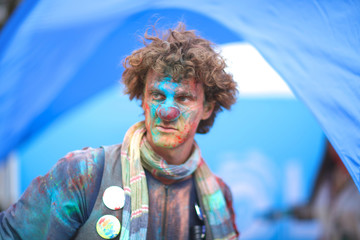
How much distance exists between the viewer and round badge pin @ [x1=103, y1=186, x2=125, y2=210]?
202cm

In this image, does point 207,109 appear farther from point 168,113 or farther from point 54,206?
point 54,206

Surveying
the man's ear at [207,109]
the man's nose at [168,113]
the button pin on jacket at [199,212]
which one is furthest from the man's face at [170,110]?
the button pin on jacket at [199,212]

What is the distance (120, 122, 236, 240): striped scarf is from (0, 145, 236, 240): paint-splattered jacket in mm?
66

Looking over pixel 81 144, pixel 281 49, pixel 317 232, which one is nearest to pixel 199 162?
pixel 281 49

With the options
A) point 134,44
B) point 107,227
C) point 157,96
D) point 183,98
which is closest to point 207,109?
point 183,98

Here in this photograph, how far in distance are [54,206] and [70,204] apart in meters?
0.07

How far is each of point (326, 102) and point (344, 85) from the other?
11 centimetres

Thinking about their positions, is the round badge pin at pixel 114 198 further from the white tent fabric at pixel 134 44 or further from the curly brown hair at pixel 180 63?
the white tent fabric at pixel 134 44

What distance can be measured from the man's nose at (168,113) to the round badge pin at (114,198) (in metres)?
0.41

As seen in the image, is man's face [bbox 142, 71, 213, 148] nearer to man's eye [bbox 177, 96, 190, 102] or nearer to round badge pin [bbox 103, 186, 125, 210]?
man's eye [bbox 177, 96, 190, 102]

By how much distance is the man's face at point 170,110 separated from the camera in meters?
2.13

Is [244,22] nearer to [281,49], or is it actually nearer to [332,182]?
[281,49]

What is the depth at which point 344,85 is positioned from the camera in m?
1.87

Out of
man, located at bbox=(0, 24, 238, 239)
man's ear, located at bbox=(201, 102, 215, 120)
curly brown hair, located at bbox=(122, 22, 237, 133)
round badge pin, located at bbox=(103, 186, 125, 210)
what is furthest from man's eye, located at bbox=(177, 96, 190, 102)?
round badge pin, located at bbox=(103, 186, 125, 210)
